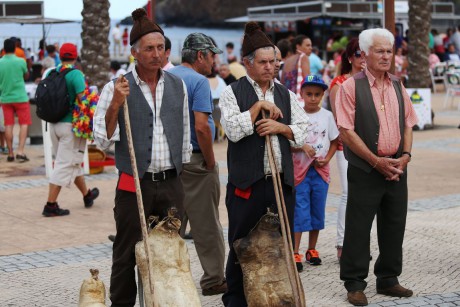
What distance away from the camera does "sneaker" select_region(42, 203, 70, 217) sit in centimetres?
979

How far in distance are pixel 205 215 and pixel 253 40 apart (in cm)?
160

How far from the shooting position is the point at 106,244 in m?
8.48

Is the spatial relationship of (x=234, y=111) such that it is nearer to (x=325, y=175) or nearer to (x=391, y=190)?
(x=391, y=190)

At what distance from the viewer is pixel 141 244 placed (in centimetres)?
526

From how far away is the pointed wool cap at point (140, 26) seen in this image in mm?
5539

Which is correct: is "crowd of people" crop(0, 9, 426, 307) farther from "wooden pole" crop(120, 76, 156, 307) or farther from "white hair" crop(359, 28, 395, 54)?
"wooden pole" crop(120, 76, 156, 307)

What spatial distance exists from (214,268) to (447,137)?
10200 mm

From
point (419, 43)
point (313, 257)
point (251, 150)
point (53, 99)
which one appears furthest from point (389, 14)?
point (419, 43)

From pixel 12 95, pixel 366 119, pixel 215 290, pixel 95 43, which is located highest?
pixel 95 43

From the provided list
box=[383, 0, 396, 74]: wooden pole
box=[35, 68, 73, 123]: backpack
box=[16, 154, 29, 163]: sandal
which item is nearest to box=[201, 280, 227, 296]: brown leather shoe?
box=[35, 68, 73, 123]: backpack

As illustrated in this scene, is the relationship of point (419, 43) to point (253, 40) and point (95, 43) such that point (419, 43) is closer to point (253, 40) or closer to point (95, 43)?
point (95, 43)

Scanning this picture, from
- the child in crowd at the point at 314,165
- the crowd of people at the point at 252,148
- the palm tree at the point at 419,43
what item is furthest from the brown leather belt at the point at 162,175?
the palm tree at the point at 419,43

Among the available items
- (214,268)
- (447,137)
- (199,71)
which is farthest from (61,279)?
(447,137)

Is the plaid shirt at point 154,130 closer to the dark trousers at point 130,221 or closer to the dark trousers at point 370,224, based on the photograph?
the dark trousers at point 130,221
